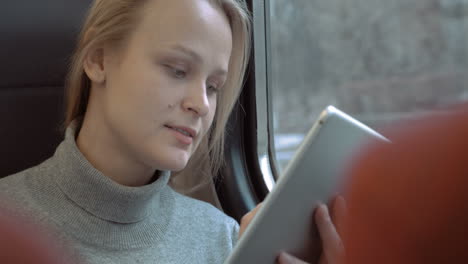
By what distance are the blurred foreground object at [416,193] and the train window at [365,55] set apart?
2.26 ft

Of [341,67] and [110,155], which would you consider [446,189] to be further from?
[341,67]

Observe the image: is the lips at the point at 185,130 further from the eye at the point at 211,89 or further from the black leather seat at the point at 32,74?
the black leather seat at the point at 32,74

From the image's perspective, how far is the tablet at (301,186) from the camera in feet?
1.91

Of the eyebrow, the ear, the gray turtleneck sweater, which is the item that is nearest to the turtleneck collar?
the gray turtleneck sweater

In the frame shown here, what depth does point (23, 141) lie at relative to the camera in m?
1.08

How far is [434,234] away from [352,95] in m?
0.96

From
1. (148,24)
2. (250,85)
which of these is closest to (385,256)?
(148,24)

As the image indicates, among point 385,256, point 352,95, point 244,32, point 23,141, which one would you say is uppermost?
point 385,256

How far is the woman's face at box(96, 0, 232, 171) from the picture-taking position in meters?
0.88

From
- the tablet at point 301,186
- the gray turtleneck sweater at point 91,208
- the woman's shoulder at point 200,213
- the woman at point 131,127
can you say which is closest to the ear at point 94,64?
the woman at point 131,127

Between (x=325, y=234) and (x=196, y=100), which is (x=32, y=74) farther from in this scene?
(x=325, y=234)

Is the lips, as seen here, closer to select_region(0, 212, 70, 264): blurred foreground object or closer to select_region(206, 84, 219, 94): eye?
select_region(206, 84, 219, 94): eye

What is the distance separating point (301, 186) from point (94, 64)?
1.67 feet

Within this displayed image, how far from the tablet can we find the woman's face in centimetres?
32
